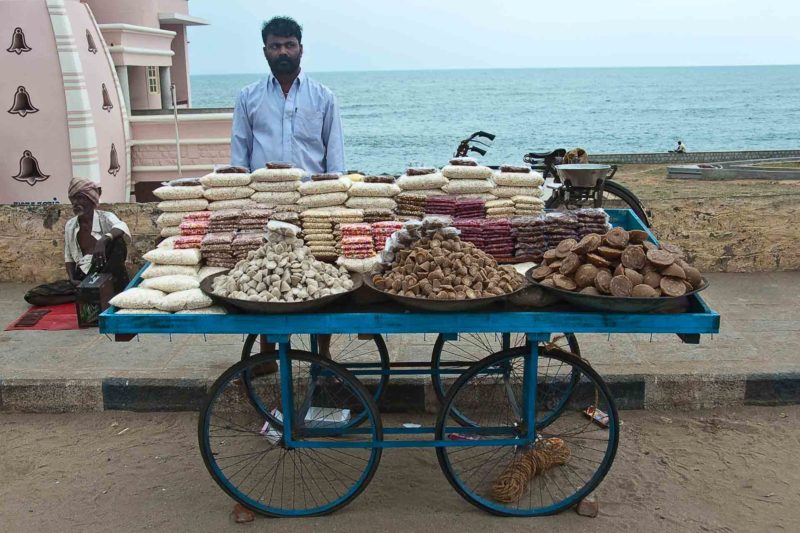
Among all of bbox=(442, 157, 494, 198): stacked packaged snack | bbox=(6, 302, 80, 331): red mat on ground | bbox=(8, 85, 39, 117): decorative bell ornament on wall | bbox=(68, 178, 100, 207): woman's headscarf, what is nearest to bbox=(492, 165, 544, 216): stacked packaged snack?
bbox=(442, 157, 494, 198): stacked packaged snack

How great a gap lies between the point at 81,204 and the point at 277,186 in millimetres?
2579

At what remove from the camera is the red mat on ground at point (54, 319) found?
573cm

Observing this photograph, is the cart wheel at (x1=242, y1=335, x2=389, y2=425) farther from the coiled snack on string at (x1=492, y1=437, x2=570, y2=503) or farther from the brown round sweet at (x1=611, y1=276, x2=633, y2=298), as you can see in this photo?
the brown round sweet at (x1=611, y1=276, x2=633, y2=298)

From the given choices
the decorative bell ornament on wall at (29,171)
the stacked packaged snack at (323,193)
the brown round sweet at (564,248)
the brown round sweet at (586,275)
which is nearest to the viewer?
the brown round sweet at (586,275)

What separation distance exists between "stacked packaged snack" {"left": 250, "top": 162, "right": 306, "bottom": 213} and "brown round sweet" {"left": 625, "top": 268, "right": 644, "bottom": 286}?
1.78 metres

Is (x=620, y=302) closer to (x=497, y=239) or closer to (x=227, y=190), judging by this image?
(x=497, y=239)

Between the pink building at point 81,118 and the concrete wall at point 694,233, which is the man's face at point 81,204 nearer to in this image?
the concrete wall at point 694,233

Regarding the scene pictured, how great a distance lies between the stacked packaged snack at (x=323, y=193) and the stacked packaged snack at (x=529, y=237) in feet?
3.00

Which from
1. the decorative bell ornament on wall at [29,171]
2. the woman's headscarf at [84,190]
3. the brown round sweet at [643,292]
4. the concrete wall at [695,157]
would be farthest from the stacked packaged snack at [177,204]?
the concrete wall at [695,157]

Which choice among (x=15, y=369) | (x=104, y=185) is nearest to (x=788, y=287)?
(x=15, y=369)

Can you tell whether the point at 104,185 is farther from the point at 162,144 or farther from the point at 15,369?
the point at 15,369

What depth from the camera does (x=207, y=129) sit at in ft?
47.6

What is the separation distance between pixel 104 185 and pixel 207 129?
271 cm

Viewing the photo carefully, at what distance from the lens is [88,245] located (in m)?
6.01
